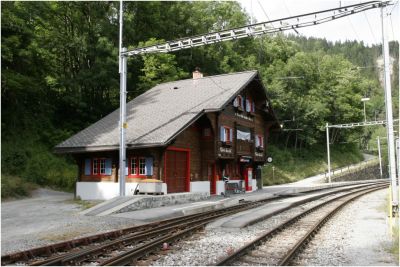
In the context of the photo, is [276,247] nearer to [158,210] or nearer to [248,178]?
[158,210]

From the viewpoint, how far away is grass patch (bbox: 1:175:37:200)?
78.3 ft

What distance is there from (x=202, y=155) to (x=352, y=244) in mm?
16176

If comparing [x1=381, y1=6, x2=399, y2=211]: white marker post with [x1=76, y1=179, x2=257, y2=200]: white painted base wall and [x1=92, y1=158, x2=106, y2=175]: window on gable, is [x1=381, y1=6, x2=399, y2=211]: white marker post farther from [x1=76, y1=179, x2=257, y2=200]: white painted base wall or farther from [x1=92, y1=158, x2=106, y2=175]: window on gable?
[x1=92, y1=158, x2=106, y2=175]: window on gable

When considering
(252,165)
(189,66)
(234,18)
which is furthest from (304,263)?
(234,18)

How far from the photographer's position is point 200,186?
85.2 feet

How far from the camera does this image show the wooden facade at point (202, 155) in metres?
23.2

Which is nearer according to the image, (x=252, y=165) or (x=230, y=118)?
(x=230, y=118)

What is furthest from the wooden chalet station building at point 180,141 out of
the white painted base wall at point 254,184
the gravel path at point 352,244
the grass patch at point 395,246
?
the grass patch at point 395,246

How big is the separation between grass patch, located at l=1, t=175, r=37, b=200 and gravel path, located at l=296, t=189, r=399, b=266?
17984mm

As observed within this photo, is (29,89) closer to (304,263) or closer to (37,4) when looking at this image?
(37,4)

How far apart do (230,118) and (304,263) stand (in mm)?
20233

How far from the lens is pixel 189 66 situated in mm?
47906

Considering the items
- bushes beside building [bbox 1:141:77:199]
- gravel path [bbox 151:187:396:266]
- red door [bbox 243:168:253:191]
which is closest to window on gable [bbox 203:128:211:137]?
red door [bbox 243:168:253:191]

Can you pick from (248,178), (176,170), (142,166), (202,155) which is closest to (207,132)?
(202,155)
